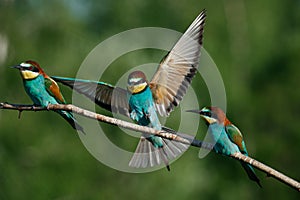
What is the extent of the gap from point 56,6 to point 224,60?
2.27m

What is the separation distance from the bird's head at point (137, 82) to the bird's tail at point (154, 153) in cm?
26

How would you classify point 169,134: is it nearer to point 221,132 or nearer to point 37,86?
point 221,132

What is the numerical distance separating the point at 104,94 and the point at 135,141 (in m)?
3.52

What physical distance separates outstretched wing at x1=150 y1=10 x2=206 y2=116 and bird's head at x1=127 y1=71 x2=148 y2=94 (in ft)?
0.39

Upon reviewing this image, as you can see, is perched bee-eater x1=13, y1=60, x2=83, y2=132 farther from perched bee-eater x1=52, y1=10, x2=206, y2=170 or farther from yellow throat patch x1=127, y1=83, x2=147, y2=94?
yellow throat patch x1=127, y1=83, x2=147, y2=94

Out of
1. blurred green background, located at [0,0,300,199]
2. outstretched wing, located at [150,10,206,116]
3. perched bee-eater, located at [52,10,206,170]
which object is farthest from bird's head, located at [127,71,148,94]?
blurred green background, located at [0,0,300,199]

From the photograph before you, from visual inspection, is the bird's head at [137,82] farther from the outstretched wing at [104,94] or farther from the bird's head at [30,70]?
the bird's head at [30,70]

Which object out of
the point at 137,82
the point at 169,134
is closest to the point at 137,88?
the point at 137,82

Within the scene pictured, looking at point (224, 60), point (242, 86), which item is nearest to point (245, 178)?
point (242, 86)

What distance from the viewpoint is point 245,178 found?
7.88m

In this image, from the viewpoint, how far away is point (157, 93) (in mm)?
3541

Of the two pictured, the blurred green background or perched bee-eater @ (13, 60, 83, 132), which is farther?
the blurred green background

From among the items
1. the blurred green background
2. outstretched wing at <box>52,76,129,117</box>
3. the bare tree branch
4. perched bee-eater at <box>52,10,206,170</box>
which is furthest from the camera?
the blurred green background

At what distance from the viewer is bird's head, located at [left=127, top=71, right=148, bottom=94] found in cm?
338
